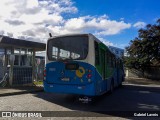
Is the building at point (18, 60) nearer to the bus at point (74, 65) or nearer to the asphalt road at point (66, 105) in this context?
the asphalt road at point (66, 105)

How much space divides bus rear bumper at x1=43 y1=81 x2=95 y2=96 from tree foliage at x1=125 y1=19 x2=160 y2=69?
92.3ft

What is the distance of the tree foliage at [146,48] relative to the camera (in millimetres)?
35281

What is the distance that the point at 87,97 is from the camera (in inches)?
377

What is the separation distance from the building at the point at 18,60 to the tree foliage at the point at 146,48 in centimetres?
2275

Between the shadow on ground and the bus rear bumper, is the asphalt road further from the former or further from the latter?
the bus rear bumper

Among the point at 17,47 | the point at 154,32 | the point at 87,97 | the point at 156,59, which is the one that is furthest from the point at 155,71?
the point at 87,97

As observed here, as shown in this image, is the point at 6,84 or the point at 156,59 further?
the point at 156,59

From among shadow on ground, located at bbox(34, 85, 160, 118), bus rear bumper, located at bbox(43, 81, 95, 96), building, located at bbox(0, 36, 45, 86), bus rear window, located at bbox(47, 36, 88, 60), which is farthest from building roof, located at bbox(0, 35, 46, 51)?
bus rear bumper, located at bbox(43, 81, 95, 96)

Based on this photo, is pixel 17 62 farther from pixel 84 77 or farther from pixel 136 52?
pixel 136 52

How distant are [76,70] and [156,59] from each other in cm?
2938

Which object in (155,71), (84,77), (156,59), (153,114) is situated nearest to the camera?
(153,114)

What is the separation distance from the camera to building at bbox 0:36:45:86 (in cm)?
1540

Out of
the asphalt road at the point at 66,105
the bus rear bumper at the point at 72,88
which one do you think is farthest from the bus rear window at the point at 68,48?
the asphalt road at the point at 66,105

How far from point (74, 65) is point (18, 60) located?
Answer: 7.93 meters
